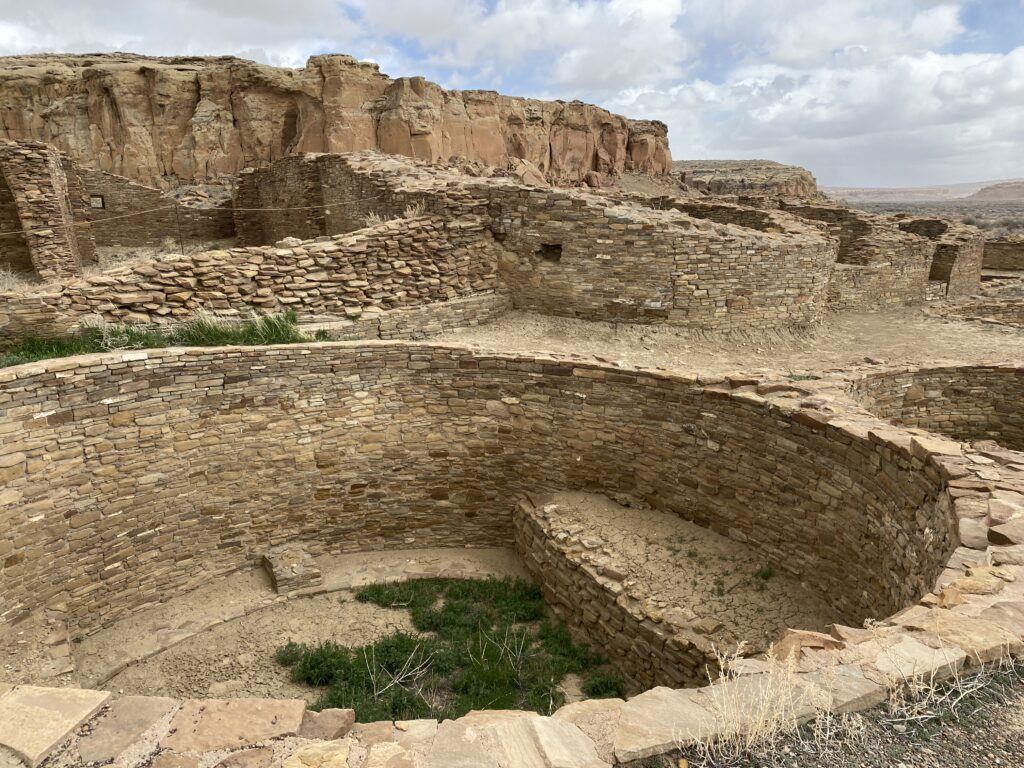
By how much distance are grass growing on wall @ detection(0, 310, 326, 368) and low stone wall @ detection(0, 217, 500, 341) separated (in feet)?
0.59

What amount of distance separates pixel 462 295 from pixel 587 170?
2933 centimetres

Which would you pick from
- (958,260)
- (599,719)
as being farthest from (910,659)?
(958,260)

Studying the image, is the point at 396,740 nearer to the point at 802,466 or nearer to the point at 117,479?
the point at 802,466

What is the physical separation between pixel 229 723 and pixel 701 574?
14.7 ft

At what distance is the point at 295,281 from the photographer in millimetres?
8703

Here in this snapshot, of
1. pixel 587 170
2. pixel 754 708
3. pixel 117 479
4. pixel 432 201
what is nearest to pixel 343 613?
pixel 117 479

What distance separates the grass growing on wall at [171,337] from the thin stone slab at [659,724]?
6624 mm


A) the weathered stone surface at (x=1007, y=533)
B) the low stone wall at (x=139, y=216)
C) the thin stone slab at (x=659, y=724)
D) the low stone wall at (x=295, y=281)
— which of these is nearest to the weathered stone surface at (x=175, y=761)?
the thin stone slab at (x=659, y=724)

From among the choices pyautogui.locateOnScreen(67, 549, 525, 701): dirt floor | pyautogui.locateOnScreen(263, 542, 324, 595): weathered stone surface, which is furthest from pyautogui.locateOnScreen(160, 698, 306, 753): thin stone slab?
pyautogui.locateOnScreen(263, 542, 324, 595): weathered stone surface

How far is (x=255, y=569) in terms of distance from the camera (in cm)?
727

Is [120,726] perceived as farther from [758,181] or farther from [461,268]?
[758,181]

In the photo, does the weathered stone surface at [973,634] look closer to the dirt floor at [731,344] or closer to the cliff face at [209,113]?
the dirt floor at [731,344]

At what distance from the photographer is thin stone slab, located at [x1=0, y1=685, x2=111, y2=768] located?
2.52m

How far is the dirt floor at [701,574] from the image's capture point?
17.7 ft
